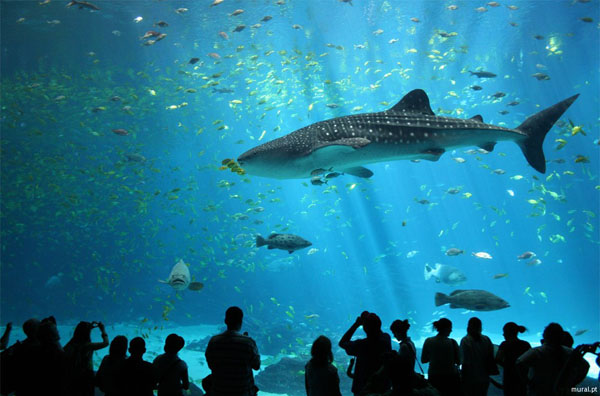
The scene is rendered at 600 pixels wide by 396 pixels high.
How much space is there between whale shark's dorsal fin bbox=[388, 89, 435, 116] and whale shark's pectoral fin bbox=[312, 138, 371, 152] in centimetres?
107

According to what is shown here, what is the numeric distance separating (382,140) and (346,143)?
0.68m

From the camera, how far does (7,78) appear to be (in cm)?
2097

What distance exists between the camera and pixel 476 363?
3107 mm

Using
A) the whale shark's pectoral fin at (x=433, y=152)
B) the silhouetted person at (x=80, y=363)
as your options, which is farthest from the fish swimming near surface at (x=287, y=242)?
the silhouetted person at (x=80, y=363)

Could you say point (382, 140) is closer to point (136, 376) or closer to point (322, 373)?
point (322, 373)

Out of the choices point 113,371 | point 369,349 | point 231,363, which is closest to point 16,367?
point 113,371

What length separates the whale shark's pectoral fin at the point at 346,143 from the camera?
4231 millimetres

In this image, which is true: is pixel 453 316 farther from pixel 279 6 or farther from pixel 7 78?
pixel 7 78

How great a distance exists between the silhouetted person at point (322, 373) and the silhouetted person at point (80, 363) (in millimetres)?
1844

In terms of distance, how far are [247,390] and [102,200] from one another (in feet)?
92.5

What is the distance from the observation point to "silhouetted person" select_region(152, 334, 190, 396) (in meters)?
2.95

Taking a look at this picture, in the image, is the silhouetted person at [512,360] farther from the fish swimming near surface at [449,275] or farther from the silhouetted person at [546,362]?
the fish swimming near surface at [449,275]

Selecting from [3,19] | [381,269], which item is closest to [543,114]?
[3,19]

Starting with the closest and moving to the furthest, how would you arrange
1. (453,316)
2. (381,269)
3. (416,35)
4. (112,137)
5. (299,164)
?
(299,164) < (416,35) < (112,137) < (381,269) < (453,316)
